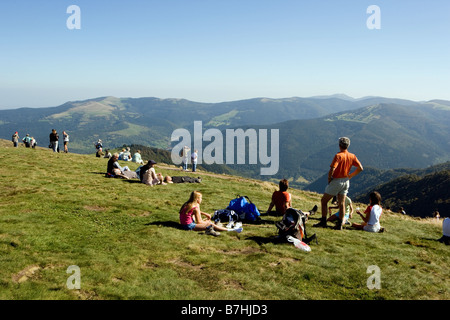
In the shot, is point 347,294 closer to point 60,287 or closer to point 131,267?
point 131,267

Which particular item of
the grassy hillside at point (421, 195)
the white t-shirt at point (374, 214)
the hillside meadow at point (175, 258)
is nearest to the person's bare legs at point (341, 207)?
the hillside meadow at point (175, 258)

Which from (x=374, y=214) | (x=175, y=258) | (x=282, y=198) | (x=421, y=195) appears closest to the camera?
(x=175, y=258)

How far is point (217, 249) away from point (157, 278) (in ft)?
9.45

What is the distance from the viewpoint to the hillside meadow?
7199 mm

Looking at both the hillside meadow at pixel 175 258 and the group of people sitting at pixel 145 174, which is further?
the group of people sitting at pixel 145 174

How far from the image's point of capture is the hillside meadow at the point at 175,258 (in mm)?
7199

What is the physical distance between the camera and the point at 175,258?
9.22m

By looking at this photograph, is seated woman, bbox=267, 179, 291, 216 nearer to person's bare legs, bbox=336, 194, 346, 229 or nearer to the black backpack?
person's bare legs, bbox=336, 194, 346, 229

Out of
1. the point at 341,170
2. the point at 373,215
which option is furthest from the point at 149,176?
the point at 373,215

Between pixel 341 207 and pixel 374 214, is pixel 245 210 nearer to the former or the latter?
pixel 341 207

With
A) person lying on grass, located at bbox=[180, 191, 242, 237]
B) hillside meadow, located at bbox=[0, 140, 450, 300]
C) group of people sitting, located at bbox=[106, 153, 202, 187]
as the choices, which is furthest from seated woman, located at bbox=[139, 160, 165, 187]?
person lying on grass, located at bbox=[180, 191, 242, 237]

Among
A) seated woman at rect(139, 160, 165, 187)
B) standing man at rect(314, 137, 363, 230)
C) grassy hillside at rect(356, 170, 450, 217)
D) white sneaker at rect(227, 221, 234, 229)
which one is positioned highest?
standing man at rect(314, 137, 363, 230)

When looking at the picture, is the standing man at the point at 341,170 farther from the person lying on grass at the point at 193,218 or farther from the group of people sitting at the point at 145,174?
the group of people sitting at the point at 145,174

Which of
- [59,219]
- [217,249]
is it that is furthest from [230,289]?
[59,219]
